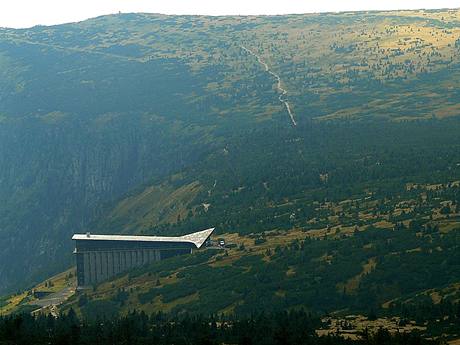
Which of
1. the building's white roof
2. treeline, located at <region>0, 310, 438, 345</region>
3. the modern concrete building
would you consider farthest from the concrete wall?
treeline, located at <region>0, 310, 438, 345</region>

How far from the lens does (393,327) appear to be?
321ft

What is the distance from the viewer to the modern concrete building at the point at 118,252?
6693 inches

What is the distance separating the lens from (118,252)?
171625mm

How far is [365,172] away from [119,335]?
4561 inches

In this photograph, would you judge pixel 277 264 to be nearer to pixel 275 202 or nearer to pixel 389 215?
pixel 389 215

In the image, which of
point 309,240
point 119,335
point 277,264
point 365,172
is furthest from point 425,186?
point 119,335

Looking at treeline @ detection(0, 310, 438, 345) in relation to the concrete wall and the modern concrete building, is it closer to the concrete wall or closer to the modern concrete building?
the modern concrete building

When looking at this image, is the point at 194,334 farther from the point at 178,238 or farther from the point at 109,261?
the point at 109,261

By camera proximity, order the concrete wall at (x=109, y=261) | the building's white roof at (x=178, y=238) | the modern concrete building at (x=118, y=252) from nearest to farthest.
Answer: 1. the building's white roof at (x=178, y=238)
2. the modern concrete building at (x=118, y=252)
3. the concrete wall at (x=109, y=261)

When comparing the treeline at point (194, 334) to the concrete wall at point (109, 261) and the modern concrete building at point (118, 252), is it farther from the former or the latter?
the concrete wall at point (109, 261)

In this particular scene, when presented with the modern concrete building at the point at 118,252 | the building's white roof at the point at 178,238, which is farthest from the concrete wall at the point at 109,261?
the building's white roof at the point at 178,238

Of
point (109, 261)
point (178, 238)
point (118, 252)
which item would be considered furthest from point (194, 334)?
point (109, 261)

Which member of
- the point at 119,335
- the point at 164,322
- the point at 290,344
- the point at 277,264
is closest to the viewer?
the point at 290,344

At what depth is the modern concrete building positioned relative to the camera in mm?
170000
